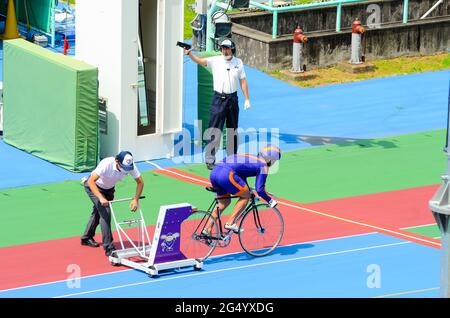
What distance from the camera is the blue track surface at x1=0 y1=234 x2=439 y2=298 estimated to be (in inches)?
666

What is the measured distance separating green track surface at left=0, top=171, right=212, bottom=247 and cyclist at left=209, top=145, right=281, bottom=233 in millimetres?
2173

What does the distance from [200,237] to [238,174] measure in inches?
38.8

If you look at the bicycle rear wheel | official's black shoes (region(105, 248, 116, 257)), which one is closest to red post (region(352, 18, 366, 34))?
the bicycle rear wheel

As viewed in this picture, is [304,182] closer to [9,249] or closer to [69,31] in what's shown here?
[9,249]

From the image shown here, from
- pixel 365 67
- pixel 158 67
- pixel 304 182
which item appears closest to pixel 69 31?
pixel 365 67

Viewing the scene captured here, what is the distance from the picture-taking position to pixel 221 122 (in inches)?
875

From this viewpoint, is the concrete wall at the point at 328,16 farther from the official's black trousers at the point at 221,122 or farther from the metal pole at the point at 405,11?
the official's black trousers at the point at 221,122

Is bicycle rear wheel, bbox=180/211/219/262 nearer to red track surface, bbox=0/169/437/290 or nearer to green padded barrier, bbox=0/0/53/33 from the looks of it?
red track surface, bbox=0/169/437/290

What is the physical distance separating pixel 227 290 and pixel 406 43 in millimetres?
Answer: 14539

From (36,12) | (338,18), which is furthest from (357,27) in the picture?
(36,12)

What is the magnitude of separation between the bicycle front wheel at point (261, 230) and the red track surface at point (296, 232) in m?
0.35

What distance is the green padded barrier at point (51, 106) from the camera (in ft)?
71.7

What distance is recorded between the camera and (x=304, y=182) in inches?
866

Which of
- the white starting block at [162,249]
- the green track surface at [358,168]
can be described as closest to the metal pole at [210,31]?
the green track surface at [358,168]
